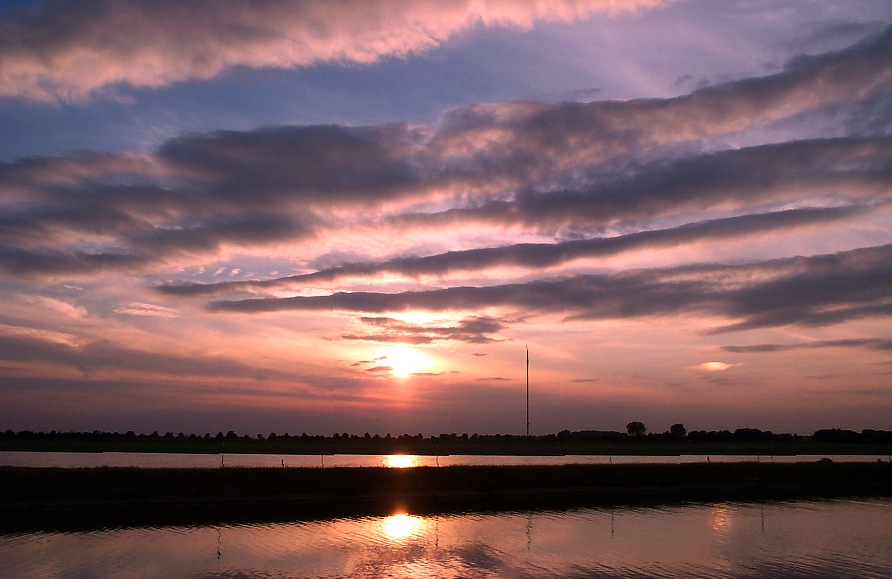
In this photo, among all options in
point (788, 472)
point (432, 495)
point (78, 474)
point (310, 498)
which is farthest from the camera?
point (788, 472)

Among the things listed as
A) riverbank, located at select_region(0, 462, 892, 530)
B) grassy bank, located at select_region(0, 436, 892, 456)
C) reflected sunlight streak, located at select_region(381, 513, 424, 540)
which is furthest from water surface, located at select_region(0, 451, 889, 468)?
reflected sunlight streak, located at select_region(381, 513, 424, 540)

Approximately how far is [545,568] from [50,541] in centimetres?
2402

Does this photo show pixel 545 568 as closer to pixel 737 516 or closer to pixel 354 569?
pixel 354 569

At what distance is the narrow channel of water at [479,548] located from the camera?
27.8 metres

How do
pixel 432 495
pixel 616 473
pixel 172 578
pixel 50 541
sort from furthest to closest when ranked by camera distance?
pixel 616 473
pixel 432 495
pixel 50 541
pixel 172 578

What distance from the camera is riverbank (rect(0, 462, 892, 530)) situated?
151 ft

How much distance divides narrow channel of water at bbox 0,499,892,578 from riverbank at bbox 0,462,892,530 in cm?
656

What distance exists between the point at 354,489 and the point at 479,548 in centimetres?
2491

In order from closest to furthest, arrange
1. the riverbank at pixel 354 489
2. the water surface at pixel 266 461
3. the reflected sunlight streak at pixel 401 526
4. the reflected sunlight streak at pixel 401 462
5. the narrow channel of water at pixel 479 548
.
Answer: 1. the narrow channel of water at pixel 479 548
2. the reflected sunlight streak at pixel 401 526
3. the riverbank at pixel 354 489
4. the reflected sunlight streak at pixel 401 462
5. the water surface at pixel 266 461

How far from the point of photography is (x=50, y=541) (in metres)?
34.2

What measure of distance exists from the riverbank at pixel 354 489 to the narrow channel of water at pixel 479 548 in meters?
6.56

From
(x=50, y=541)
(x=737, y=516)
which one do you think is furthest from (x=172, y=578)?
(x=737, y=516)

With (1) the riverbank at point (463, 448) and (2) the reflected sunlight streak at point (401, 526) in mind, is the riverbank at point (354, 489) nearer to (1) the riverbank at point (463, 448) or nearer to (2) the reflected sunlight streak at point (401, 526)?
(2) the reflected sunlight streak at point (401, 526)

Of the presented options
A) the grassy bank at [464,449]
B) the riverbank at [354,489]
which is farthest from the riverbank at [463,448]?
the riverbank at [354,489]
